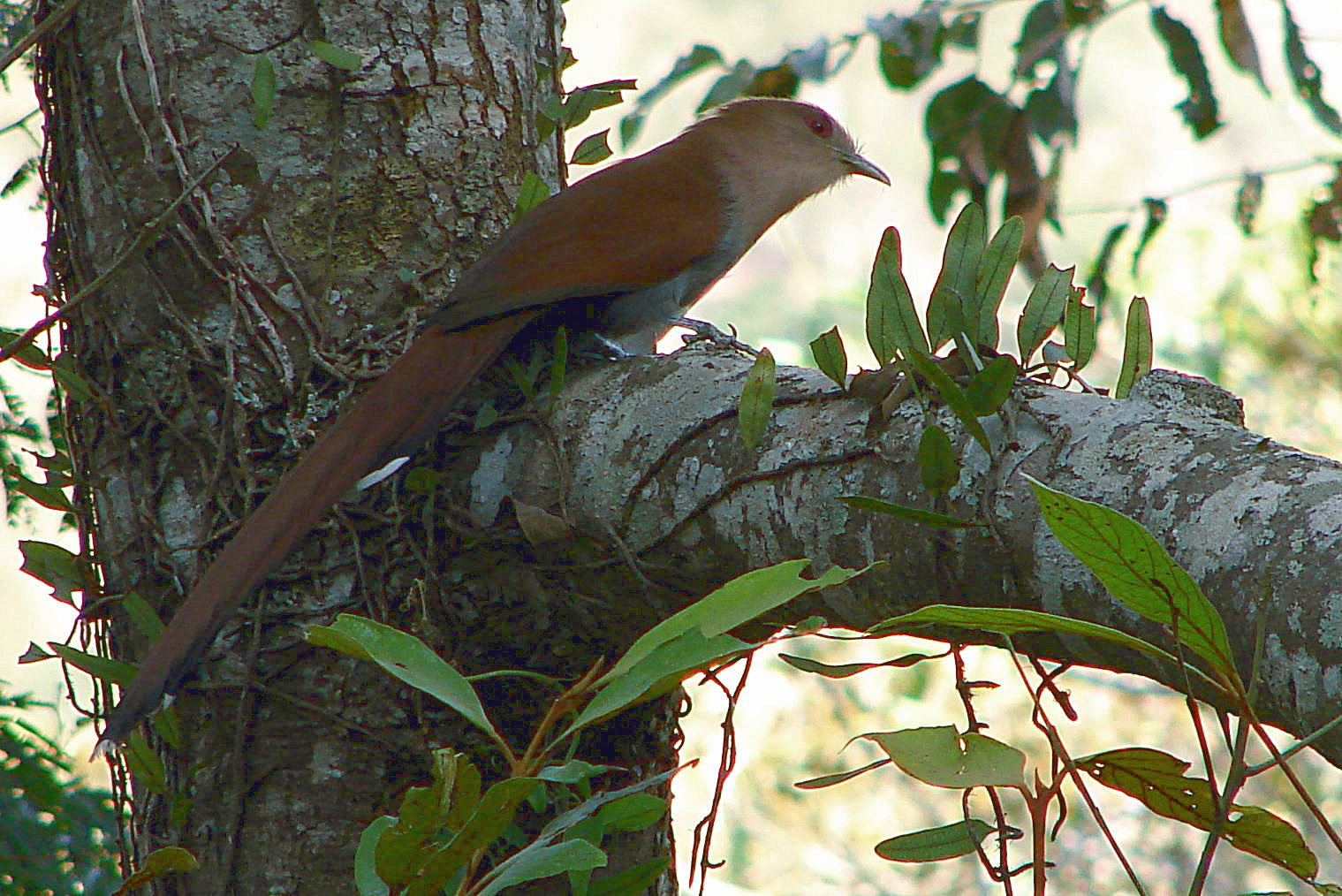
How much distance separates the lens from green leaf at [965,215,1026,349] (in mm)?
1054

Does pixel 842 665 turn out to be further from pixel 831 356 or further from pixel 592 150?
pixel 592 150

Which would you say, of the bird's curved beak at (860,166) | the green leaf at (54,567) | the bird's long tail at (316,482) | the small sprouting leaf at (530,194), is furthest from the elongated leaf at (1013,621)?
the bird's curved beak at (860,166)

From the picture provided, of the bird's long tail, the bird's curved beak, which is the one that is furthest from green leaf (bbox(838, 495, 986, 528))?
the bird's curved beak

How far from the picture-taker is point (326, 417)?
4.42ft

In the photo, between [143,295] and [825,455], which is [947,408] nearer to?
[825,455]

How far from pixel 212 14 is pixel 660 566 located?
819 millimetres

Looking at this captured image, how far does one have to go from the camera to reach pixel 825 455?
3.47 ft

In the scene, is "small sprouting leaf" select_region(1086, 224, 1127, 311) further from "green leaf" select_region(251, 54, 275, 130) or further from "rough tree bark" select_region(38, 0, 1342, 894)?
"green leaf" select_region(251, 54, 275, 130)

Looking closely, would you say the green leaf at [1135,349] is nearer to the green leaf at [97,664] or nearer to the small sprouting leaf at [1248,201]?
the green leaf at [97,664]

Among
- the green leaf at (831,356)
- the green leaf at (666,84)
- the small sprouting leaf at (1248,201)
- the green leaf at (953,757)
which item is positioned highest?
the green leaf at (666,84)

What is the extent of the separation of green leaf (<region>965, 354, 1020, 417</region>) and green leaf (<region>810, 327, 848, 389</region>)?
161 millimetres

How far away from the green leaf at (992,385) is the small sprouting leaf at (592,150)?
0.87 metres

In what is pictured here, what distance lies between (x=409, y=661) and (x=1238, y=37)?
6.55ft

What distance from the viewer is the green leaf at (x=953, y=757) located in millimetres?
824
